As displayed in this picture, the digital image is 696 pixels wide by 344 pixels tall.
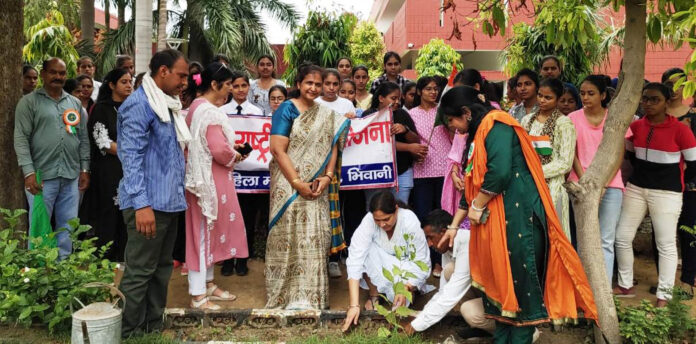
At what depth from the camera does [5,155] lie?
4.48 meters

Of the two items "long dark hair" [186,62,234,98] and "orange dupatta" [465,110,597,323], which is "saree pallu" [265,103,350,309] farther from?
"orange dupatta" [465,110,597,323]

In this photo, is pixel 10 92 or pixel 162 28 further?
pixel 162 28

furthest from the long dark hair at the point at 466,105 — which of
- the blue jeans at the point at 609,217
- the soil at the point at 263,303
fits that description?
the blue jeans at the point at 609,217

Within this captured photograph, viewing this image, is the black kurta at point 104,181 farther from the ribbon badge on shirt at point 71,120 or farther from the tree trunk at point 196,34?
the tree trunk at point 196,34

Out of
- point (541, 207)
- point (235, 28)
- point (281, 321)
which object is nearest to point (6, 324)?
point (281, 321)

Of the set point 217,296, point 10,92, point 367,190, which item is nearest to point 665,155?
point 367,190

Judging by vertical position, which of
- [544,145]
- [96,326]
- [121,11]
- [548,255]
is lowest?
[96,326]

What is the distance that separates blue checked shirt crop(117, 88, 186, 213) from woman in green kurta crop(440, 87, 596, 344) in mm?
1814

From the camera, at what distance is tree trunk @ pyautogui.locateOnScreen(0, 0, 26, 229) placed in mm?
4398

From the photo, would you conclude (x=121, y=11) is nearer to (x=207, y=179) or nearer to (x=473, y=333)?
(x=207, y=179)

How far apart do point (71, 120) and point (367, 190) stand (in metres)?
2.76

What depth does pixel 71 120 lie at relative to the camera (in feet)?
16.0

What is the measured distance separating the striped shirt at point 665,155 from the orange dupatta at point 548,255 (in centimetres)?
160

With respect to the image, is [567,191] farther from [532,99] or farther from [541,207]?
[532,99]
